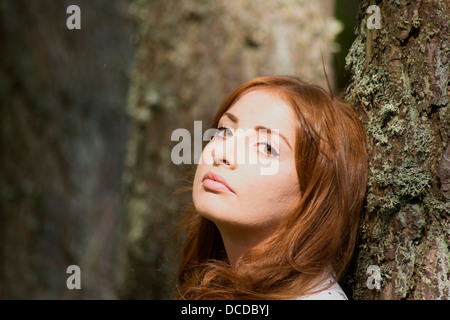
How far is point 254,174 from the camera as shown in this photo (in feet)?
4.42

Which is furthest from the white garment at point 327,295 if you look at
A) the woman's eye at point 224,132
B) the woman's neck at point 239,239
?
the woman's eye at point 224,132

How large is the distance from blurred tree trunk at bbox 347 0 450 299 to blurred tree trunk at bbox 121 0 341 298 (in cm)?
119

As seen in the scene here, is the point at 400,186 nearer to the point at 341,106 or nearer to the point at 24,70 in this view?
the point at 341,106

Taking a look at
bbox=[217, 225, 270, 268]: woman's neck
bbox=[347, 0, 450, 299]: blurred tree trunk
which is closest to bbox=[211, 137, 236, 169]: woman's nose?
bbox=[217, 225, 270, 268]: woman's neck

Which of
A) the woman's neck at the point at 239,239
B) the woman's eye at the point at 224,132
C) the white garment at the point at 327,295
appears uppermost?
the woman's eye at the point at 224,132

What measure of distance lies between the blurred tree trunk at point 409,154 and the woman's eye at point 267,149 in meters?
0.25

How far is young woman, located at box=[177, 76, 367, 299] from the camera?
4.45 feet

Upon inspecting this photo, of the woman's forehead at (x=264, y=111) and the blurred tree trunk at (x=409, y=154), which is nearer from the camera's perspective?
the blurred tree trunk at (x=409, y=154)

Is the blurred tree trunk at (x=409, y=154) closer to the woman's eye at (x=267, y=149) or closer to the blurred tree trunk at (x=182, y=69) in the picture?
the woman's eye at (x=267, y=149)

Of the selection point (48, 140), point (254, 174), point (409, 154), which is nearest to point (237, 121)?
point (254, 174)

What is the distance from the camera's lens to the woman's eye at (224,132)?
4.80 feet

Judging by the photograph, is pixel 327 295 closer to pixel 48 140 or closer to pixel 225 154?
pixel 225 154

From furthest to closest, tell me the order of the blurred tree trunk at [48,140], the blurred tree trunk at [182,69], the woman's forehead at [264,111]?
the blurred tree trunk at [48,140] → the blurred tree trunk at [182,69] → the woman's forehead at [264,111]
